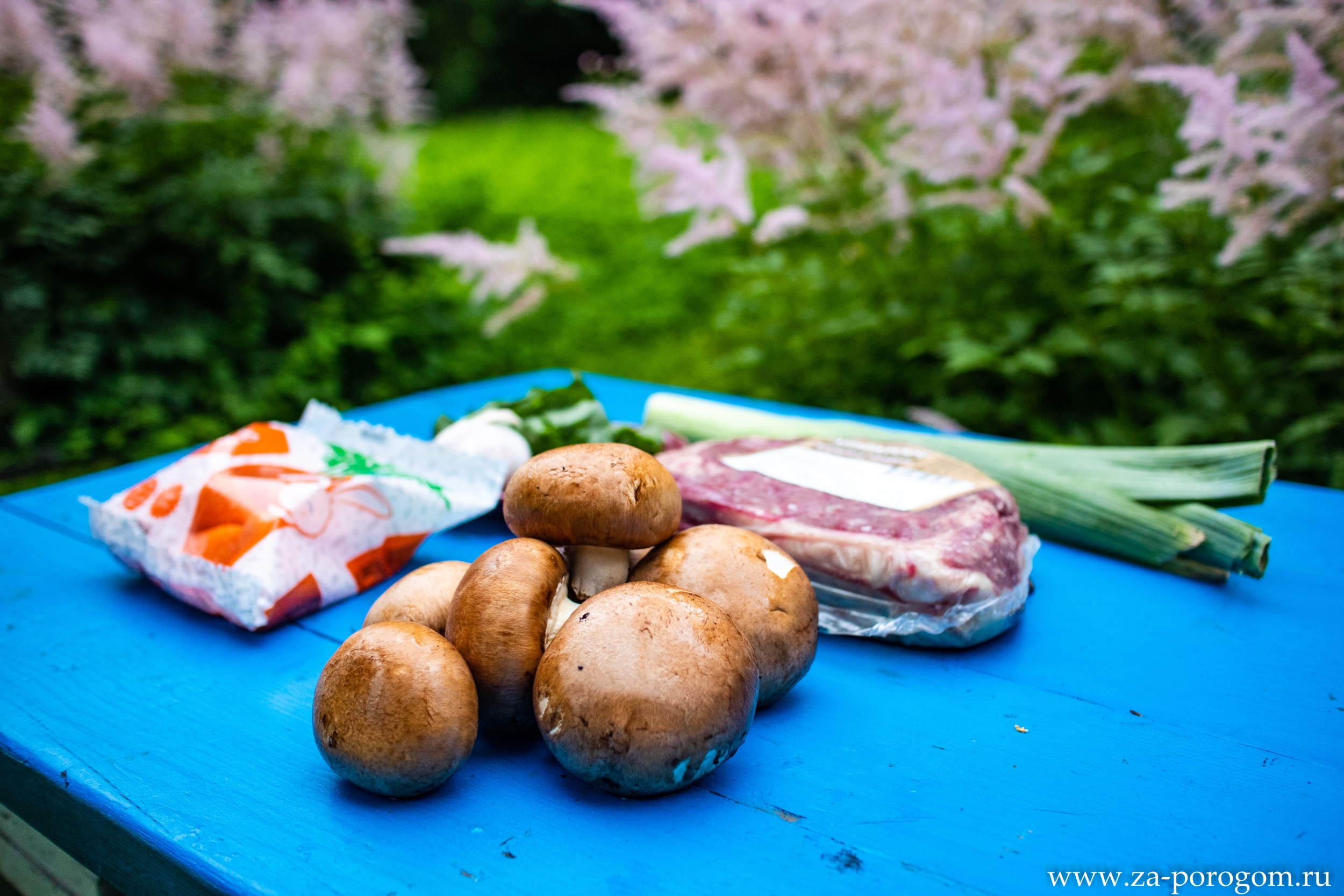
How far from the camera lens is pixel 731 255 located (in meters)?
5.95

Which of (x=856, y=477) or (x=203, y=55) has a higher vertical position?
(x=203, y=55)

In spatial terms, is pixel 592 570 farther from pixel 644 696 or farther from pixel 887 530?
pixel 887 530

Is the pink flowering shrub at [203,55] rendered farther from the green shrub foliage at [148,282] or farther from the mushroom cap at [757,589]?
the mushroom cap at [757,589]

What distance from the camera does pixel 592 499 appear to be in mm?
1104

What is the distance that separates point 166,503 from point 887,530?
1285 millimetres

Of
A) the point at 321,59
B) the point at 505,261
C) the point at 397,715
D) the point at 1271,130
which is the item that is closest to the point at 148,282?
the point at 321,59

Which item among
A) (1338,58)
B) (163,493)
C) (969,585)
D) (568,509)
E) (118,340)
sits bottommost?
(118,340)

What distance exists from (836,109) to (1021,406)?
1.26 meters

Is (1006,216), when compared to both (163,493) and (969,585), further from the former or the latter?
(163,493)

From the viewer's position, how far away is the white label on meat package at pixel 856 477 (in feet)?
4.98

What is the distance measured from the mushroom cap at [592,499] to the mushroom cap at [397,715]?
220 millimetres

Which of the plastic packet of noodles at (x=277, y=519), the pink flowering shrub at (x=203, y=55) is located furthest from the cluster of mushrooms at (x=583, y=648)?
the pink flowering shrub at (x=203, y=55)

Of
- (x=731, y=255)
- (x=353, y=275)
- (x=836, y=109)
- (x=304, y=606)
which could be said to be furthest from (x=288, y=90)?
(x=304, y=606)

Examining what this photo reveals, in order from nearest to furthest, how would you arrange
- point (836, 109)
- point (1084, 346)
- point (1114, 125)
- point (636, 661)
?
point (636, 661) → point (1084, 346) → point (836, 109) → point (1114, 125)
